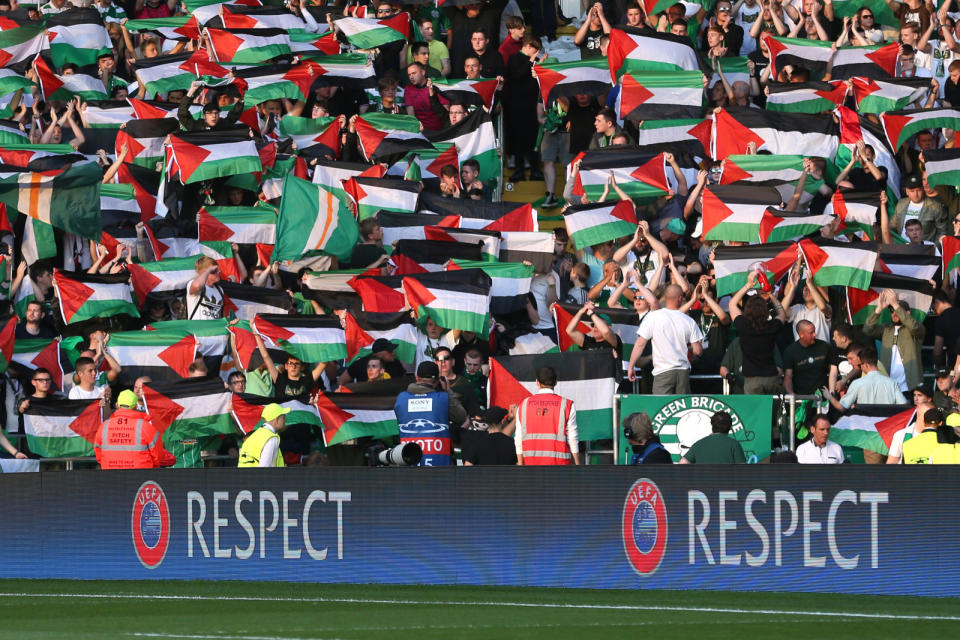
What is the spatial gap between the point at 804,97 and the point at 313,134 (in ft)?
21.5

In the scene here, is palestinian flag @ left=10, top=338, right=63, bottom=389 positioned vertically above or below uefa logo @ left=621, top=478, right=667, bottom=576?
below

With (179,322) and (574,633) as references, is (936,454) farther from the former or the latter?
(179,322)

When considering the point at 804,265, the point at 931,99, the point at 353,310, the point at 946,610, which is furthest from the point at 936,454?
the point at 931,99

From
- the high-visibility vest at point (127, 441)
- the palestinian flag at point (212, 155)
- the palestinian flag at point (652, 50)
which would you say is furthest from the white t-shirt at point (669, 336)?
the palestinian flag at point (212, 155)

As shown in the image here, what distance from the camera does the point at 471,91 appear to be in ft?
75.7

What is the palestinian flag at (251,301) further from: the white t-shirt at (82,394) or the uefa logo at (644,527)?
the uefa logo at (644,527)

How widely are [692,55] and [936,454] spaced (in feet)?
32.6

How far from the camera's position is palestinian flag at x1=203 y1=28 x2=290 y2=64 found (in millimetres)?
24203

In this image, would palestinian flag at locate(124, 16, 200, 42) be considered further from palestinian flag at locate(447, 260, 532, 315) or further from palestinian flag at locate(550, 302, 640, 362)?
palestinian flag at locate(550, 302, 640, 362)

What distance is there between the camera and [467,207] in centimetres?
2111

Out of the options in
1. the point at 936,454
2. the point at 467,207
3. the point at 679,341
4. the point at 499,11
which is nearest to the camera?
the point at 936,454

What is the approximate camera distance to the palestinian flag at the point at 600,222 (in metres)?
20.0

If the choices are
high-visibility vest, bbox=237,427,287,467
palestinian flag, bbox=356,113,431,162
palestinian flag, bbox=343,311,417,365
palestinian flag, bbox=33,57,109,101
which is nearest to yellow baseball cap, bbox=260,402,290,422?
high-visibility vest, bbox=237,427,287,467

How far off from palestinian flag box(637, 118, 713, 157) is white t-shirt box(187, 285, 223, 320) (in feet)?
19.4
